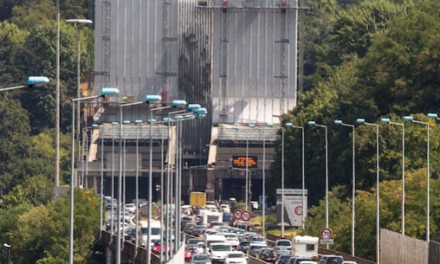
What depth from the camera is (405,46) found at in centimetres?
13888

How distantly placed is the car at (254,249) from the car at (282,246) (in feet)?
3.25

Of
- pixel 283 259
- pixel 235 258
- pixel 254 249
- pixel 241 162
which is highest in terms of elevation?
pixel 283 259

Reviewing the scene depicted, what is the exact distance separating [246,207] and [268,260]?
52.6 meters

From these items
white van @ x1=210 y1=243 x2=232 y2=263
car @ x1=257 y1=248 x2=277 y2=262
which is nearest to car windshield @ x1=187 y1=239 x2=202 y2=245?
white van @ x1=210 y1=243 x2=232 y2=263

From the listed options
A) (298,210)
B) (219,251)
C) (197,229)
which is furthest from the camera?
(197,229)

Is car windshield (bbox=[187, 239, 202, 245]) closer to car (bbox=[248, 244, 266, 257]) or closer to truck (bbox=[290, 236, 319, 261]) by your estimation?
car (bbox=[248, 244, 266, 257])

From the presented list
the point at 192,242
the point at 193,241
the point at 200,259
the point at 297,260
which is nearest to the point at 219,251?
the point at 200,259

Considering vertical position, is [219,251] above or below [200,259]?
below

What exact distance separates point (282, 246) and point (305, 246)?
9.32 m

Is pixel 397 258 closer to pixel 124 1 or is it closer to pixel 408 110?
pixel 408 110

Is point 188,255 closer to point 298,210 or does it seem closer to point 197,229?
point 298,210

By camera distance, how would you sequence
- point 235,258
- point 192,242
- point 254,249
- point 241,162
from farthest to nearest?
point 241,162
point 192,242
point 254,249
point 235,258

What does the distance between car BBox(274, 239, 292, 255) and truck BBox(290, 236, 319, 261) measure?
4933 mm

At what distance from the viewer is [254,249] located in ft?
355
